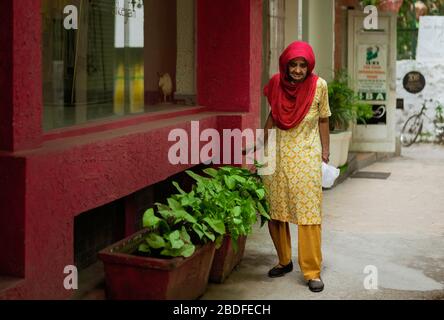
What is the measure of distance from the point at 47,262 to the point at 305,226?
6.48 ft

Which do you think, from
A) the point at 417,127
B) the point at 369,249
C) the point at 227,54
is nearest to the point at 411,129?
the point at 417,127

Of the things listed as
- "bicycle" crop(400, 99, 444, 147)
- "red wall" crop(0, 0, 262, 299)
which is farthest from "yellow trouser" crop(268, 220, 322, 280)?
"bicycle" crop(400, 99, 444, 147)

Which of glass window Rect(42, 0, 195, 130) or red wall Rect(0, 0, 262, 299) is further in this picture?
glass window Rect(42, 0, 195, 130)

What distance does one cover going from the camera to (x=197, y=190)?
549 centimetres

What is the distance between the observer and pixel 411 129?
53.4ft

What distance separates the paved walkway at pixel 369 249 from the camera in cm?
560

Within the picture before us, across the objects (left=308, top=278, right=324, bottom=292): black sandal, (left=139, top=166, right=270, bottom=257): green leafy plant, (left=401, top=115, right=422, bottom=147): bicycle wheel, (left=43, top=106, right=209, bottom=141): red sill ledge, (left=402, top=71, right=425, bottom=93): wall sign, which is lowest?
(left=308, top=278, right=324, bottom=292): black sandal

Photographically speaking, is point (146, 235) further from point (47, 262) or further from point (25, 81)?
point (25, 81)

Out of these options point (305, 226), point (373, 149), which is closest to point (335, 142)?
point (373, 149)

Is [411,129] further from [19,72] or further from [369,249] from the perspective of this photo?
[19,72]

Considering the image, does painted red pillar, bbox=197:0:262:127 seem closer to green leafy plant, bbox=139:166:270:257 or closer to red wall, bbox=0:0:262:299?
red wall, bbox=0:0:262:299

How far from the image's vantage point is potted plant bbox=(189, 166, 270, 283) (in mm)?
5375

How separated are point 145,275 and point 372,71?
9334 millimetres

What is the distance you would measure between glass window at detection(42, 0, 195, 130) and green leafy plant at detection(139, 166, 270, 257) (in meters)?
0.97
